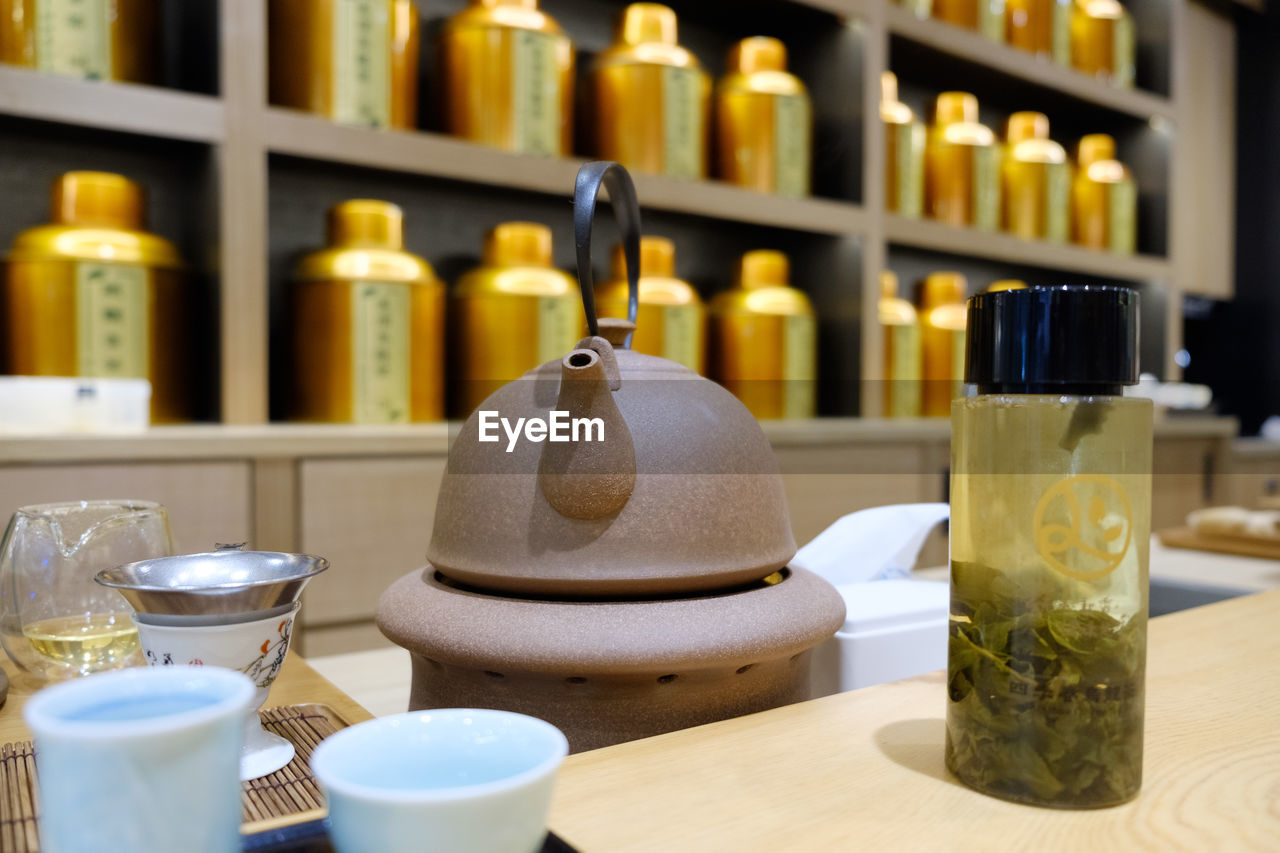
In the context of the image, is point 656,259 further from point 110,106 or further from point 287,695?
point 287,695

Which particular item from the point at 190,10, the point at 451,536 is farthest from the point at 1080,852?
the point at 190,10

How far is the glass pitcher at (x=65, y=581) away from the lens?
2.11 feet

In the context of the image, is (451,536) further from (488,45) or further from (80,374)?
(488,45)

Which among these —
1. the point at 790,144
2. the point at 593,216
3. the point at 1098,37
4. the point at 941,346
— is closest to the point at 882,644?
the point at 593,216

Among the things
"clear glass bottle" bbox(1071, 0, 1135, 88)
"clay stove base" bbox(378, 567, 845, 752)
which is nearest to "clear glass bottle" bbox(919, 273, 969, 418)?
"clear glass bottle" bbox(1071, 0, 1135, 88)

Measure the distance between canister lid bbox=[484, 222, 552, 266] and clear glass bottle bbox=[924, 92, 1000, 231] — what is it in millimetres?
1152

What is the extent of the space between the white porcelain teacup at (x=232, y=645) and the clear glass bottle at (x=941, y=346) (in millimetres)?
2038

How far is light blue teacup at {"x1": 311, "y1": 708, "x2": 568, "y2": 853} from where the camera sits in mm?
298

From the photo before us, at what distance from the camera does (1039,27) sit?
254 centimetres

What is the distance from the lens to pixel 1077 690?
0.42 meters

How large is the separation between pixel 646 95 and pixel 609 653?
1.45 meters

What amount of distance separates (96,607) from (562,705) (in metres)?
0.36

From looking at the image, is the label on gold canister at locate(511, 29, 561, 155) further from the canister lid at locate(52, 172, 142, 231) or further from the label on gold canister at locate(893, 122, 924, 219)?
the label on gold canister at locate(893, 122, 924, 219)

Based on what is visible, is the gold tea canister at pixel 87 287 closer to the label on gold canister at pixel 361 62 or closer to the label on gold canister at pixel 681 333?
the label on gold canister at pixel 361 62
